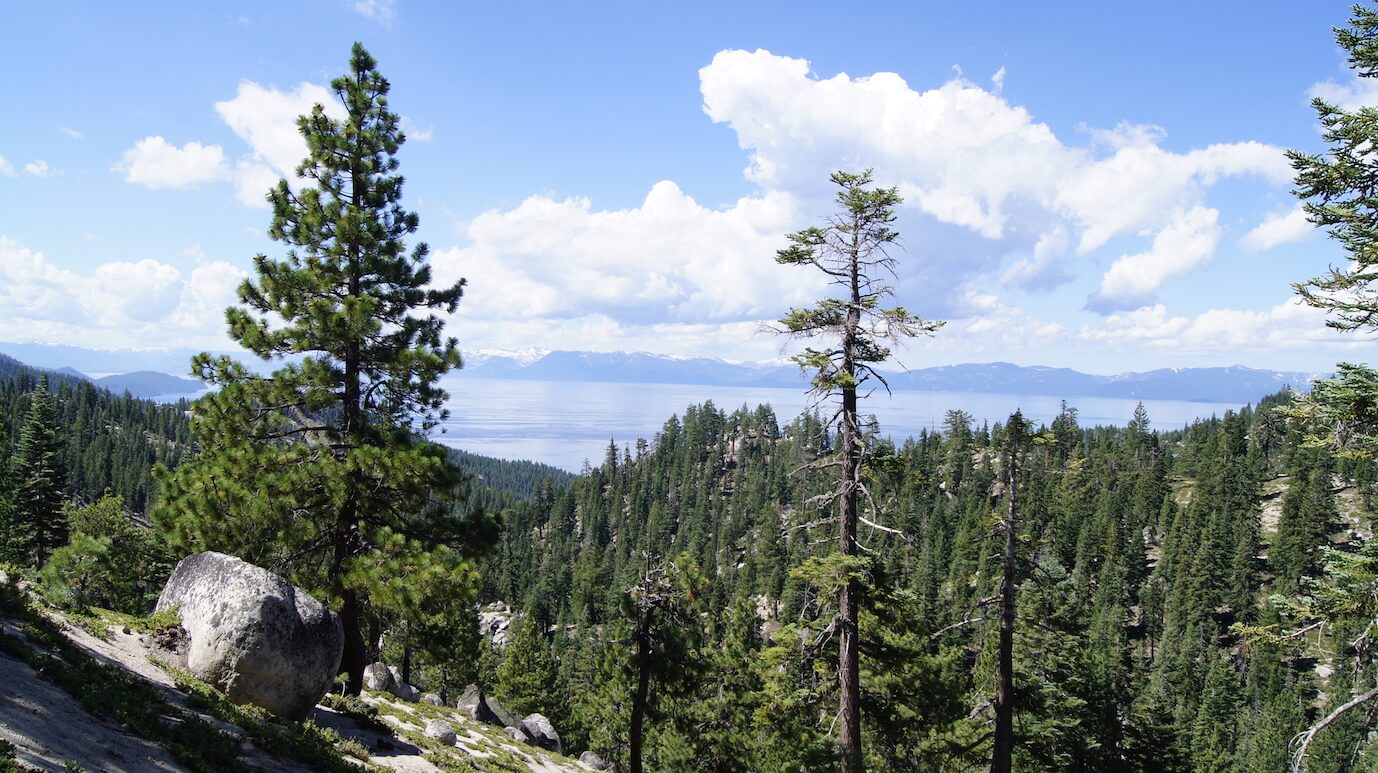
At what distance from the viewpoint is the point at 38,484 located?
43.9 m

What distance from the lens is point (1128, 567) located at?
95.4 meters

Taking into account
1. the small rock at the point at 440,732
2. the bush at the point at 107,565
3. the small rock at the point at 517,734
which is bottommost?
the small rock at the point at 517,734

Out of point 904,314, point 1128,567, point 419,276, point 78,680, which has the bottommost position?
point 1128,567

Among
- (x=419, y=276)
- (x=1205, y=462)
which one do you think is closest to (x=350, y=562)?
(x=419, y=276)

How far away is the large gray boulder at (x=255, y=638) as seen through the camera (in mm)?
11008

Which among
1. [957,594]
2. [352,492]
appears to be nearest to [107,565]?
[352,492]

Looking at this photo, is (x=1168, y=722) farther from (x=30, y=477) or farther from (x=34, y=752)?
(x=30, y=477)

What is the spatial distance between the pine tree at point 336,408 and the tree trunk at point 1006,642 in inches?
472

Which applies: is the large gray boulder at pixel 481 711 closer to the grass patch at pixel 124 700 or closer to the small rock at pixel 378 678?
the small rock at pixel 378 678

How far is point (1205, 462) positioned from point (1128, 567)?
1605 inches

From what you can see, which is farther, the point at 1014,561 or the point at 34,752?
the point at 1014,561

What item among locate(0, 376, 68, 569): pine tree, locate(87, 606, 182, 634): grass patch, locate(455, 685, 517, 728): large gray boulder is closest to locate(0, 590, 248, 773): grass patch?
locate(87, 606, 182, 634): grass patch

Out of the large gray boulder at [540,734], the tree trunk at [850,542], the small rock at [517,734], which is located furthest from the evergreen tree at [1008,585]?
the large gray boulder at [540,734]

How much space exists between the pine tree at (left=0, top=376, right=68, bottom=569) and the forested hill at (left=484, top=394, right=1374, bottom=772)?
32.3 meters
